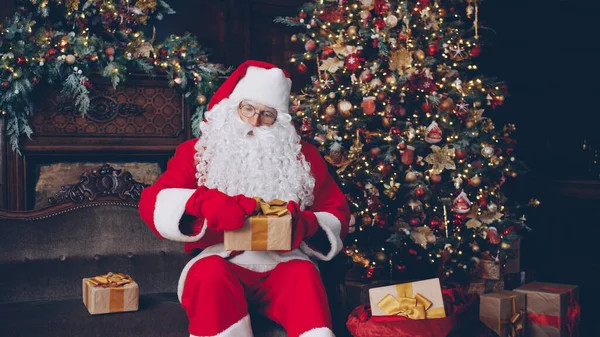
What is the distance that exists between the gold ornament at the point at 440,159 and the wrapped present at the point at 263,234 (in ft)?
5.96

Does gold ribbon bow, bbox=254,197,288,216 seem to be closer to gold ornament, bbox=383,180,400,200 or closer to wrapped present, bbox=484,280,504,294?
gold ornament, bbox=383,180,400,200

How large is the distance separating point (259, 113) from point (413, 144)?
1.44 metres

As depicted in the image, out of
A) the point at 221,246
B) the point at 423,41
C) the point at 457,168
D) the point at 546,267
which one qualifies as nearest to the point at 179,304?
the point at 221,246

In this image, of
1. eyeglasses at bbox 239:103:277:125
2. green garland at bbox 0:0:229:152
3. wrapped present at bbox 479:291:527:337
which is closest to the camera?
eyeglasses at bbox 239:103:277:125

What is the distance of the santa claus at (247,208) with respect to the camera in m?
2.28

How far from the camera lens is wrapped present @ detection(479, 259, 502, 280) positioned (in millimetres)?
4004

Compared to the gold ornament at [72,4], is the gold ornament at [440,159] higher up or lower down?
lower down

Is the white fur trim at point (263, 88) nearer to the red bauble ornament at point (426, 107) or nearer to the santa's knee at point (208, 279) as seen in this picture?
the santa's knee at point (208, 279)

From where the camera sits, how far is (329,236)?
257 centimetres

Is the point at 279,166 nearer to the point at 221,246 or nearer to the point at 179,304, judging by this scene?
the point at 221,246

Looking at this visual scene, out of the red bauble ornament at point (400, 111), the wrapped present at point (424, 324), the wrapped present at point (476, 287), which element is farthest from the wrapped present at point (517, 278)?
the red bauble ornament at point (400, 111)

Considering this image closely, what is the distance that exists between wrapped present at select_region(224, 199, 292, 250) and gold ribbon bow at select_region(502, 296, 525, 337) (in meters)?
1.65

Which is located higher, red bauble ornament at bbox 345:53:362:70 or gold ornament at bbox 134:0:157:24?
gold ornament at bbox 134:0:157:24

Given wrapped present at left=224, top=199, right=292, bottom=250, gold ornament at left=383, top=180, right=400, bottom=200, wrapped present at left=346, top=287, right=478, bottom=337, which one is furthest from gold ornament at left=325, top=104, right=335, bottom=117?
wrapped present at left=224, top=199, right=292, bottom=250
